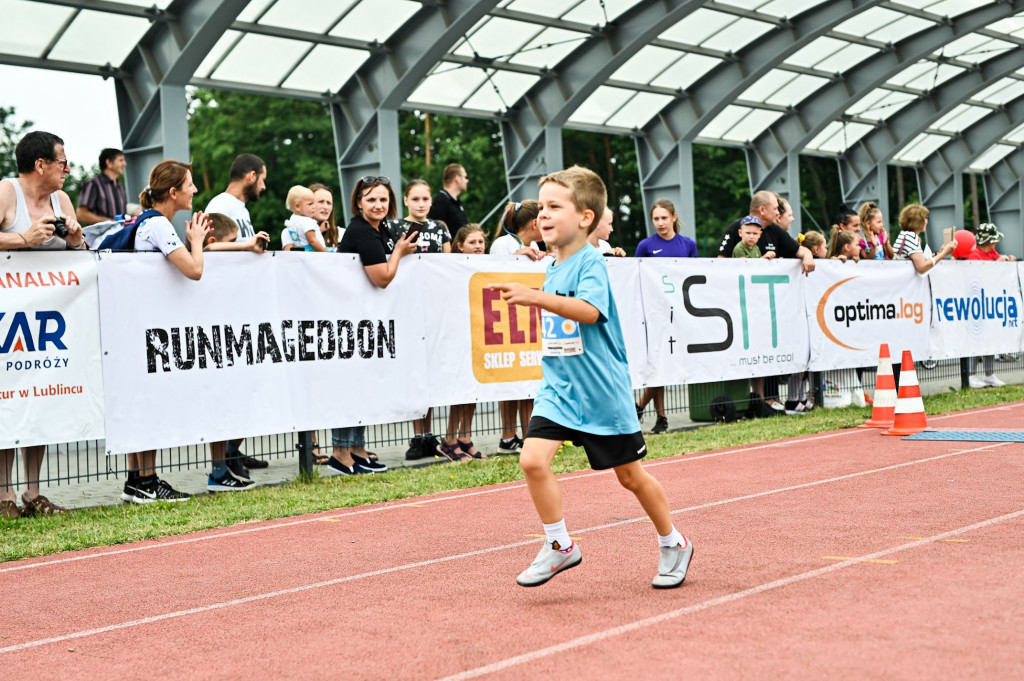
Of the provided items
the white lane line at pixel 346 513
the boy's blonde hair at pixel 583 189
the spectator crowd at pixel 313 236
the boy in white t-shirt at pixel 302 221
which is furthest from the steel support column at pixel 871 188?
the boy's blonde hair at pixel 583 189

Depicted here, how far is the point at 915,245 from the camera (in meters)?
14.9

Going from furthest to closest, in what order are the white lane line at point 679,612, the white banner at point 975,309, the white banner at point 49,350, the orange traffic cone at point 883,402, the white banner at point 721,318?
the white banner at point 975,309
the white banner at point 721,318
the orange traffic cone at point 883,402
the white banner at point 49,350
the white lane line at point 679,612

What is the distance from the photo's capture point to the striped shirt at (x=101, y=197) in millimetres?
10859

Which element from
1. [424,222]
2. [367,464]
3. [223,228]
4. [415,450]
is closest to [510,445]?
[415,450]

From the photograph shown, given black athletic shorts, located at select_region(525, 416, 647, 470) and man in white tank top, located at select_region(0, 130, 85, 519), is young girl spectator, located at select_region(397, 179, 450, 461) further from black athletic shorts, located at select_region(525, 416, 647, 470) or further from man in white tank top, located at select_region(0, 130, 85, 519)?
black athletic shorts, located at select_region(525, 416, 647, 470)

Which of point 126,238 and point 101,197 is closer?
point 126,238

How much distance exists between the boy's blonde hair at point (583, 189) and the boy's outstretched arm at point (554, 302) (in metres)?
0.46

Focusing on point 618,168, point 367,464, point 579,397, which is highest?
point 618,168

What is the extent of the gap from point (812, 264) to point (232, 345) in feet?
24.0

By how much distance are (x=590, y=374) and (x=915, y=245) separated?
1096 centimetres

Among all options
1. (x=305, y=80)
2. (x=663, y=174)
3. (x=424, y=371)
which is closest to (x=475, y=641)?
(x=424, y=371)

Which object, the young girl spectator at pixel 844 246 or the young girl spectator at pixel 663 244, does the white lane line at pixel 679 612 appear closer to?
the young girl spectator at pixel 663 244

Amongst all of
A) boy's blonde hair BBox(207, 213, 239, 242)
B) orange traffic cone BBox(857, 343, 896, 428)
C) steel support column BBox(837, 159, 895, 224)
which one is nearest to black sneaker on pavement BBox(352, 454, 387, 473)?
boy's blonde hair BBox(207, 213, 239, 242)

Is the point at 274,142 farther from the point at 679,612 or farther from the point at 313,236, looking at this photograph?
the point at 679,612
